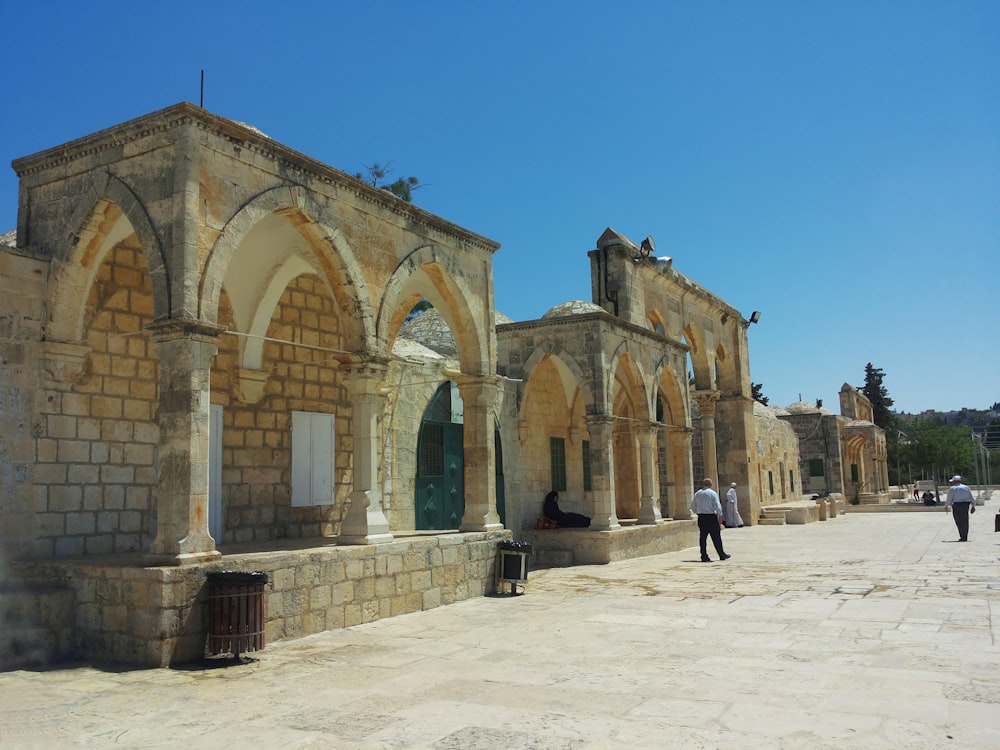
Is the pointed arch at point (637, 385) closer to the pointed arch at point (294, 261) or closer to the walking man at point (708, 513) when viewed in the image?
the walking man at point (708, 513)

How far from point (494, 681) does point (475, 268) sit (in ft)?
22.2

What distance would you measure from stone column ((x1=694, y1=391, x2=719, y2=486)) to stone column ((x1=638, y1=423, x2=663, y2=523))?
639cm

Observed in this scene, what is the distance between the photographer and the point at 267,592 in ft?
23.5

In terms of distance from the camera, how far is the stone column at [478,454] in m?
10.6

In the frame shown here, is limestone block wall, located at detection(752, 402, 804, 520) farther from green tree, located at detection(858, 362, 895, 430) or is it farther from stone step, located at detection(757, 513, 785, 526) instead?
green tree, located at detection(858, 362, 895, 430)

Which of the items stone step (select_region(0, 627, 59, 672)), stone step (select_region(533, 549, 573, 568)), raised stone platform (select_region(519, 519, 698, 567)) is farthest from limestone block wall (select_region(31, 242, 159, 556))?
stone step (select_region(533, 549, 573, 568))

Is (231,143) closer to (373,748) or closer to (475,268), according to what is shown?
(475,268)

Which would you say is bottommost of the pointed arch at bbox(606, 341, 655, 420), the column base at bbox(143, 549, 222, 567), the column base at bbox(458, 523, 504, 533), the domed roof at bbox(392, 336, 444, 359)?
the column base at bbox(458, 523, 504, 533)

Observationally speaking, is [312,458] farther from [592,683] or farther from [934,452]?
[934,452]

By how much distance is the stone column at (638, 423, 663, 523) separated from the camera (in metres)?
15.8

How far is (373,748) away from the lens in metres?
4.14

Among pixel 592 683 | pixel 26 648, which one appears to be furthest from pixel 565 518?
pixel 26 648

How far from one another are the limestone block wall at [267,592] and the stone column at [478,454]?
2.83ft

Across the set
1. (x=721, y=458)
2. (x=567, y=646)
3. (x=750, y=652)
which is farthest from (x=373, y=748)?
(x=721, y=458)
